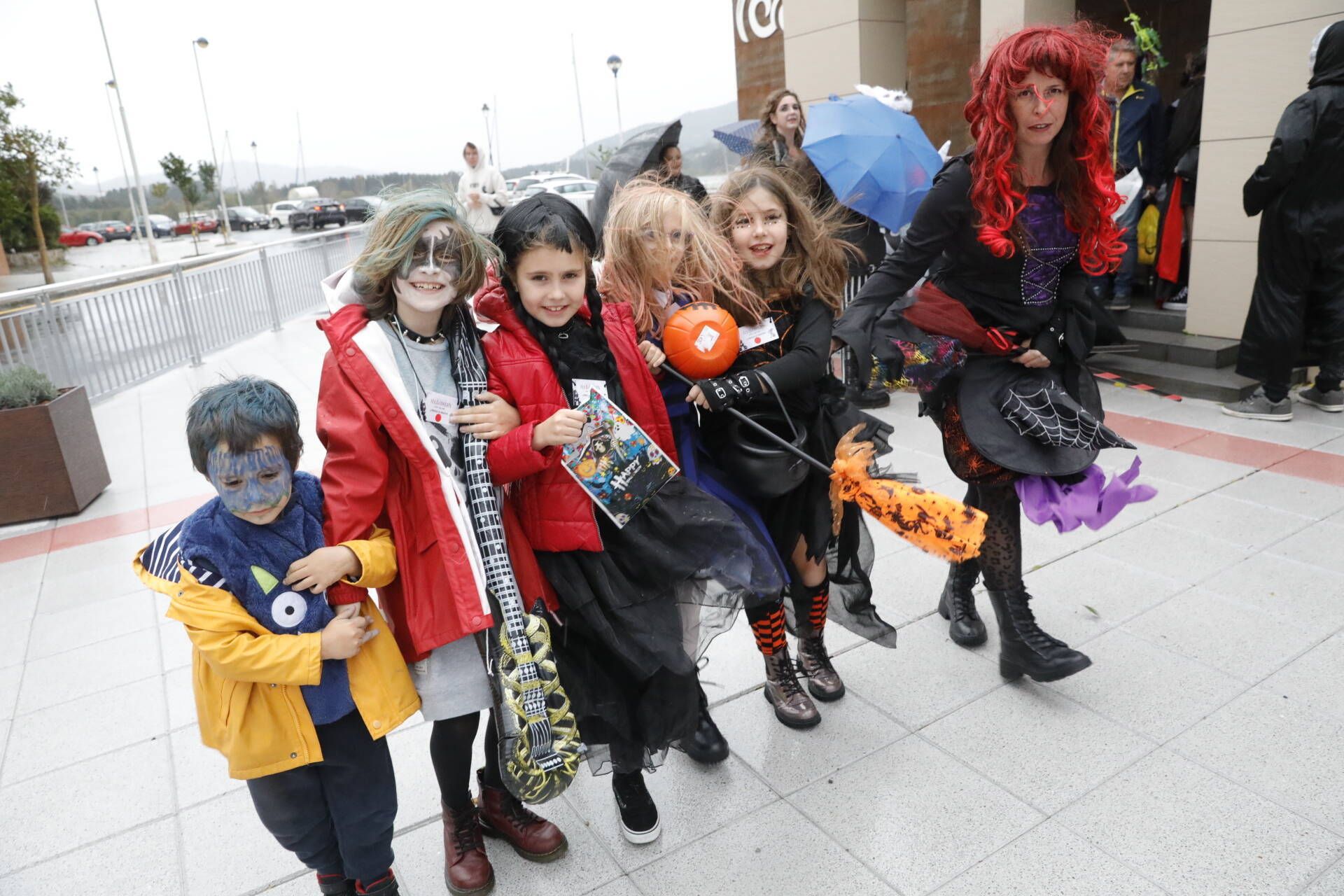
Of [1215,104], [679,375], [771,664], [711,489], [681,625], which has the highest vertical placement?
[1215,104]

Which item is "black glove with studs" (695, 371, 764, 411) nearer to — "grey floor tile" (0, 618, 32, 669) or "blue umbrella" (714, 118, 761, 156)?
"grey floor tile" (0, 618, 32, 669)

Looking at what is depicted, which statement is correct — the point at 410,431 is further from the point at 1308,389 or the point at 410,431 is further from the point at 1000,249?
the point at 1308,389

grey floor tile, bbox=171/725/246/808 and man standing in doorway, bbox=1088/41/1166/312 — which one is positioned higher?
man standing in doorway, bbox=1088/41/1166/312

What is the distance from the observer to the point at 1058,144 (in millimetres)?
2654

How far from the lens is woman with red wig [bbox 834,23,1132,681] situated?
102 inches

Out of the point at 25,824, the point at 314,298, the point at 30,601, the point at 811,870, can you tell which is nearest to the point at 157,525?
the point at 30,601

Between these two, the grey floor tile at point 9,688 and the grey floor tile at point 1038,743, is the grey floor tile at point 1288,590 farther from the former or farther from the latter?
the grey floor tile at point 9,688

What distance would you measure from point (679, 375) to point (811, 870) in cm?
132

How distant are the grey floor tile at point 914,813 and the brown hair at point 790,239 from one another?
1.40m

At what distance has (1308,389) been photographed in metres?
5.66

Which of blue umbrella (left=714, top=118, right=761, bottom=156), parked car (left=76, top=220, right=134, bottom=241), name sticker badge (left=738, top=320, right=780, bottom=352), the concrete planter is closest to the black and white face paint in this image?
name sticker badge (left=738, top=320, right=780, bottom=352)

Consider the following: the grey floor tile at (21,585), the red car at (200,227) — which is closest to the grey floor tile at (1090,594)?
the grey floor tile at (21,585)

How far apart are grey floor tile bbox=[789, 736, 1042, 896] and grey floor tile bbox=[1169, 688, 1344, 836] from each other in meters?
0.64

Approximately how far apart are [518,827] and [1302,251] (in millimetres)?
5448
